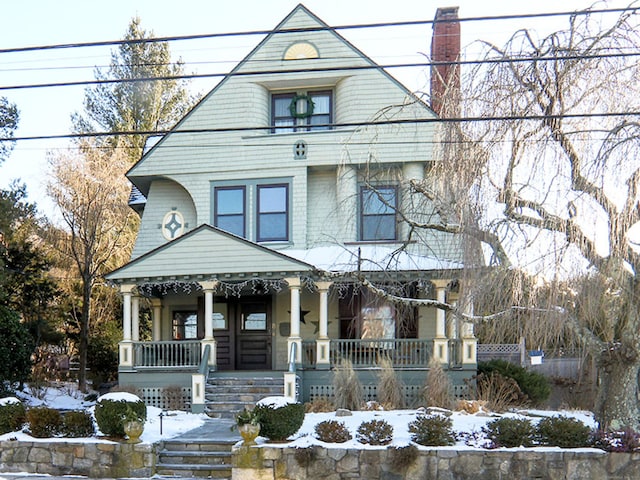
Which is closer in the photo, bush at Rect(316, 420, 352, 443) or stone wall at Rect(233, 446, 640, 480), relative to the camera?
stone wall at Rect(233, 446, 640, 480)

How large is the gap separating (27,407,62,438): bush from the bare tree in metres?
10.1

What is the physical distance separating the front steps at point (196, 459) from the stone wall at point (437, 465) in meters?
0.69

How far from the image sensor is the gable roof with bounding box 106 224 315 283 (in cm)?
1432

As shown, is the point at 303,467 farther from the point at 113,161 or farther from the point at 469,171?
the point at 113,161

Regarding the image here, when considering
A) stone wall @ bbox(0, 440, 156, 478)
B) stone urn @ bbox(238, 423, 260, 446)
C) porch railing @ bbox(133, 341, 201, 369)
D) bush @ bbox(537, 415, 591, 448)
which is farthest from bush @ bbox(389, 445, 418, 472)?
porch railing @ bbox(133, 341, 201, 369)

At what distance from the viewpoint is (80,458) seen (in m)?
9.64

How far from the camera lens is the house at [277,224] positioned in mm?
14703

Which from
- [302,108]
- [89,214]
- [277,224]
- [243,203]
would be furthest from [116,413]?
[89,214]

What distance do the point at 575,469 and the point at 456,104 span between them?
5.75 metres

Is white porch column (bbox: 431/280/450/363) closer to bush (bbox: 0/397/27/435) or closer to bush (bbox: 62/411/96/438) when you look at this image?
bush (bbox: 62/411/96/438)

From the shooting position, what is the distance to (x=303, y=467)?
Answer: 29.3 feet

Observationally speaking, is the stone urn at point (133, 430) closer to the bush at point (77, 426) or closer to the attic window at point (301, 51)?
the bush at point (77, 426)

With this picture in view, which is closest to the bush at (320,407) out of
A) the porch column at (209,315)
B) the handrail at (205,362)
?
the handrail at (205,362)

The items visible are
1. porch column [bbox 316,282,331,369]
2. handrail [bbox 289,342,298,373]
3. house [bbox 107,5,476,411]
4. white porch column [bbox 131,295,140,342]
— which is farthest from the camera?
white porch column [bbox 131,295,140,342]
